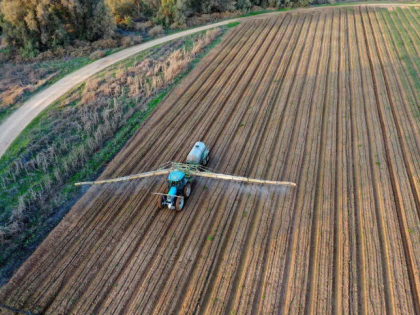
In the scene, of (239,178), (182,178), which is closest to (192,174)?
(182,178)

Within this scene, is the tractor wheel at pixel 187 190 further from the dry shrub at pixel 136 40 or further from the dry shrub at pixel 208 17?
the dry shrub at pixel 208 17

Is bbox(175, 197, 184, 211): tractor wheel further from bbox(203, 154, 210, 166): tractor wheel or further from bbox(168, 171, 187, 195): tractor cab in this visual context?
bbox(203, 154, 210, 166): tractor wheel

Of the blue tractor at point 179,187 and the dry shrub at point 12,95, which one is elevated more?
the dry shrub at point 12,95

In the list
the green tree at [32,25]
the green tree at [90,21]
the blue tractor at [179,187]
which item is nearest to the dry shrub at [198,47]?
the green tree at [90,21]

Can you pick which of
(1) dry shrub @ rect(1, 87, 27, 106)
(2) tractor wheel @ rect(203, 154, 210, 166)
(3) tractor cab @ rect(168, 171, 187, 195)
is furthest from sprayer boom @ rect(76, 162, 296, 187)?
(1) dry shrub @ rect(1, 87, 27, 106)

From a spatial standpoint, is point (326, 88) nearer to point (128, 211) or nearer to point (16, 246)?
point (128, 211)

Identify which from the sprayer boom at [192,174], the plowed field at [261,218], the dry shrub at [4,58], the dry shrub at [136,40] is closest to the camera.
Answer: the plowed field at [261,218]

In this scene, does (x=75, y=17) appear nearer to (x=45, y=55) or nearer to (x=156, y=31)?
(x=45, y=55)
